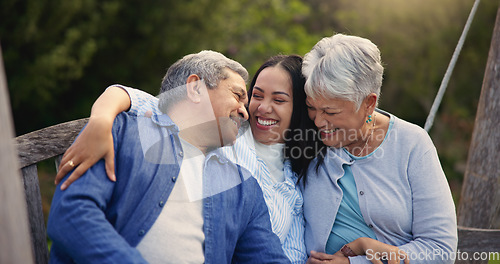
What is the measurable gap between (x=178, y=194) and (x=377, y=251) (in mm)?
990

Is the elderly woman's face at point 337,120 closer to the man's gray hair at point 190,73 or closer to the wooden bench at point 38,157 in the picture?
the man's gray hair at point 190,73

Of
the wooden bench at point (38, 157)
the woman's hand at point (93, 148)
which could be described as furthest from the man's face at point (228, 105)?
the wooden bench at point (38, 157)

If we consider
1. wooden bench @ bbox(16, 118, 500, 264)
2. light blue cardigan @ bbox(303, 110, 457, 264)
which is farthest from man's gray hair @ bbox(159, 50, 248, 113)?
light blue cardigan @ bbox(303, 110, 457, 264)

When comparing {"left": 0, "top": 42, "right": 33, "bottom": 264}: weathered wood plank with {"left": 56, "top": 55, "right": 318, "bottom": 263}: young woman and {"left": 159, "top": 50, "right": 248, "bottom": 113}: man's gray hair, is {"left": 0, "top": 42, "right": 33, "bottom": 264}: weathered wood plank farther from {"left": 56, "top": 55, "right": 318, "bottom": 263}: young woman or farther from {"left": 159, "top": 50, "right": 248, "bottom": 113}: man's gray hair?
{"left": 159, "top": 50, "right": 248, "bottom": 113}: man's gray hair

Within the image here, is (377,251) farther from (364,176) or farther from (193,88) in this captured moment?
(193,88)

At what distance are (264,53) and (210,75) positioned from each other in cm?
539

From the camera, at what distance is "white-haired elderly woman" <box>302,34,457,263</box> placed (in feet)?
7.45

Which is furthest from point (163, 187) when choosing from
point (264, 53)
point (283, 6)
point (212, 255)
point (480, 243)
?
point (283, 6)

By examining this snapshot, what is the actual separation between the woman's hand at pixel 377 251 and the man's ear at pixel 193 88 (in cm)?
106

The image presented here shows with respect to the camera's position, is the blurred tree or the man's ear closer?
the man's ear

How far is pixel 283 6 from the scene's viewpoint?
319 inches

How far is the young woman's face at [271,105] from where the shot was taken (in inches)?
98.8

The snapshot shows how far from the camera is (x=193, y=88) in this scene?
2.23 meters

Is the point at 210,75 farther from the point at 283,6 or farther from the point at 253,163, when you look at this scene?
the point at 283,6
